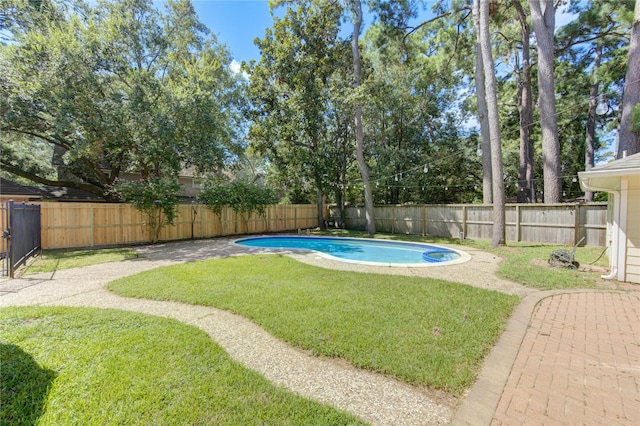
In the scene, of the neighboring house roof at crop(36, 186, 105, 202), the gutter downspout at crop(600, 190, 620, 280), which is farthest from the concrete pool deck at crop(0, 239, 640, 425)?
the neighboring house roof at crop(36, 186, 105, 202)

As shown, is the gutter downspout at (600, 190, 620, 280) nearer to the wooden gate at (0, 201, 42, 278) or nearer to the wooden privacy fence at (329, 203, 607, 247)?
the wooden privacy fence at (329, 203, 607, 247)

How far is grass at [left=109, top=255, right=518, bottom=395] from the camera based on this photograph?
2.72 m

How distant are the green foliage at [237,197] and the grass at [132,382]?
418 inches

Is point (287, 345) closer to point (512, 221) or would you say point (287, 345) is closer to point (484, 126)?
point (512, 221)

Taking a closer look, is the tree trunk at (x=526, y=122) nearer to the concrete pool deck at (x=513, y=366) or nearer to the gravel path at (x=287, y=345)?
the gravel path at (x=287, y=345)

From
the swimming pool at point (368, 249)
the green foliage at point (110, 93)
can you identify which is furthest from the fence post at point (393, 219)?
the green foliage at point (110, 93)

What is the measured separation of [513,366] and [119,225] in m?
13.2

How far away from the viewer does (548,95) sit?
36.4 ft

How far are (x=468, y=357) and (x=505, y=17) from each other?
60.8 ft

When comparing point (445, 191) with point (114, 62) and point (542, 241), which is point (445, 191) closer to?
point (542, 241)

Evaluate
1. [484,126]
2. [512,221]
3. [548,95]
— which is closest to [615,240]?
[512,221]

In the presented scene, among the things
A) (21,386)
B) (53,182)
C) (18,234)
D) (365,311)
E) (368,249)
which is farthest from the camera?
(53,182)

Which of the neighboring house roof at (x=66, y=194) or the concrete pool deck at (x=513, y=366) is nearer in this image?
the concrete pool deck at (x=513, y=366)

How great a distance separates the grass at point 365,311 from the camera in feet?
8.91
